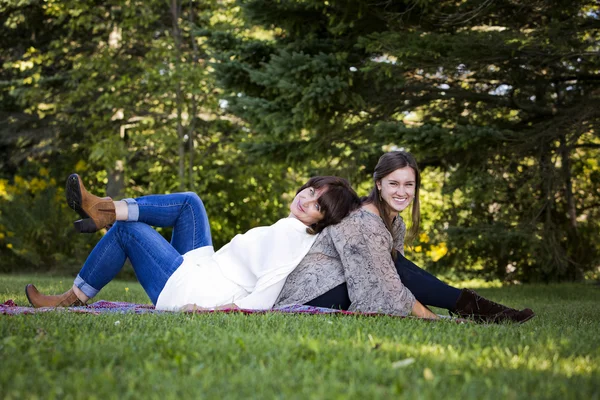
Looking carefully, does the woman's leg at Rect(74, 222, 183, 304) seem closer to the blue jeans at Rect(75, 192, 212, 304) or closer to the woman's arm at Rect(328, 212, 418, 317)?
the blue jeans at Rect(75, 192, 212, 304)

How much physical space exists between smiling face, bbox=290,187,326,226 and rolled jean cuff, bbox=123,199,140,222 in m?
1.02

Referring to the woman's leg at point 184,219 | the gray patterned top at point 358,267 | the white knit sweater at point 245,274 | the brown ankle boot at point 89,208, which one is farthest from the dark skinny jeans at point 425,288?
the brown ankle boot at point 89,208

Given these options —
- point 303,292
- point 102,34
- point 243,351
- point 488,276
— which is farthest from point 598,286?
point 102,34

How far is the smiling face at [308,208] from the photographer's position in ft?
14.8

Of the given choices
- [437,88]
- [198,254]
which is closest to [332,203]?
[198,254]

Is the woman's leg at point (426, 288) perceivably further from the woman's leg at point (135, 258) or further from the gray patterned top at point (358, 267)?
the woman's leg at point (135, 258)

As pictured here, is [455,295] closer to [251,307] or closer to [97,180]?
[251,307]

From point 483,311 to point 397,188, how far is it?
38.6 inches

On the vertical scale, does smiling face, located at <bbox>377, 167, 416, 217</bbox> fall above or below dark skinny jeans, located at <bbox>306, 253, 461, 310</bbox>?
above

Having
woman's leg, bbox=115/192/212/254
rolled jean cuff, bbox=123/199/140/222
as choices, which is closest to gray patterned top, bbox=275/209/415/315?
woman's leg, bbox=115/192/212/254

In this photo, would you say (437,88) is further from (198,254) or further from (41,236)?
(41,236)

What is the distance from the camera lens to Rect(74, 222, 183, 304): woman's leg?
14.5 ft

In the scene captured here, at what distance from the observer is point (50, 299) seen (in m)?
4.70

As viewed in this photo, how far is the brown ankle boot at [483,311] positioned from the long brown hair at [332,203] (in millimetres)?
949
